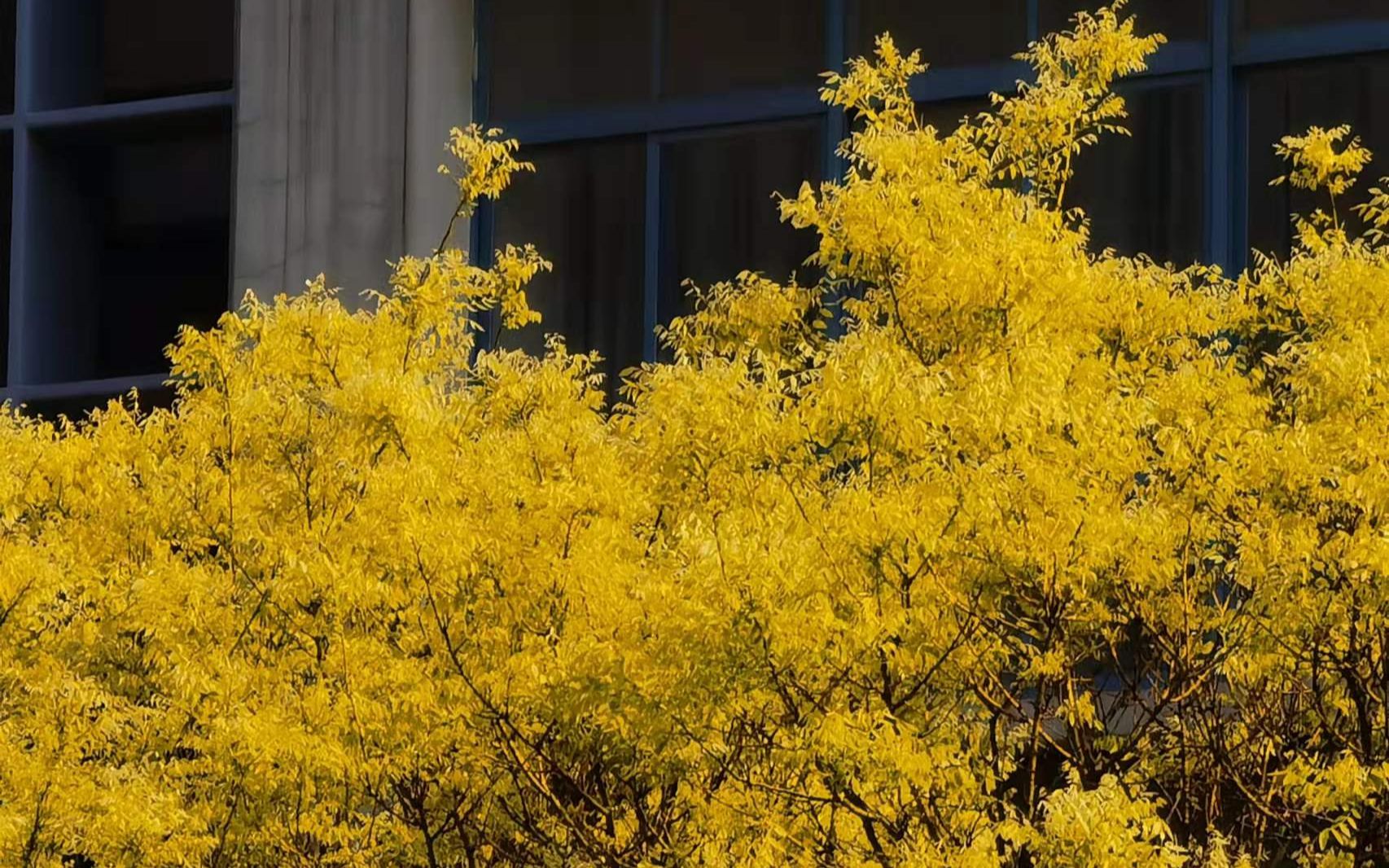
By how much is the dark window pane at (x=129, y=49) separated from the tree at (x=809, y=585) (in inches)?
490

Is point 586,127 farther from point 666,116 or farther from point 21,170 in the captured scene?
point 21,170

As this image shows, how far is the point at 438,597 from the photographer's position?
12.3 meters

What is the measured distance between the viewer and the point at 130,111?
26.8 metres

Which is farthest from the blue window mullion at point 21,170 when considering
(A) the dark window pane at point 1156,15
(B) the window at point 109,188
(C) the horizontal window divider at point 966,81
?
(A) the dark window pane at point 1156,15

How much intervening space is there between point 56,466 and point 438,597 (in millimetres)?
4930

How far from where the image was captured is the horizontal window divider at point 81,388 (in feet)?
85.3

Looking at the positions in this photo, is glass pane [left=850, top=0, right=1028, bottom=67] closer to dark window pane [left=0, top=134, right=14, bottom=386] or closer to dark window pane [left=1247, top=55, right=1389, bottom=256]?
dark window pane [left=1247, top=55, right=1389, bottom=256]

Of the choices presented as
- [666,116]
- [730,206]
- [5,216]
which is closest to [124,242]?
[5,216]

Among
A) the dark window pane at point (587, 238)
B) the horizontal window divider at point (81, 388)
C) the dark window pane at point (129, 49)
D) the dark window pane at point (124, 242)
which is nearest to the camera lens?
the dark window pane at point (587, 238)

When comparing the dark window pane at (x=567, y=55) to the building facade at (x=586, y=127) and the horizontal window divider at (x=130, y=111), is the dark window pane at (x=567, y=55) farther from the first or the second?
the horizontal window divider at (x=130, y=111)

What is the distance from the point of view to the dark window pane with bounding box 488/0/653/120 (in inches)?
936

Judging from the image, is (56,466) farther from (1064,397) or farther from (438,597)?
(1064,397)

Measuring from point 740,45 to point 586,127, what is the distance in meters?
1.81

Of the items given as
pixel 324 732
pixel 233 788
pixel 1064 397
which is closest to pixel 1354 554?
pixel 1064 397
